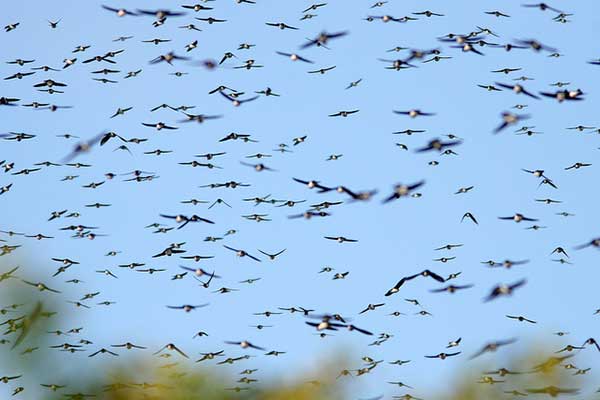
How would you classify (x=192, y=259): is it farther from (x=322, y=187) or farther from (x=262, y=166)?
(x=322, y=187)

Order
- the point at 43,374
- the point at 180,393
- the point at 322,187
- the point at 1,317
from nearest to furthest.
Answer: the point at 322,187 < the point at 180,393 < the point at 43,374 < the point at 1,317

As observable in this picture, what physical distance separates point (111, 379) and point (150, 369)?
4.36 meters

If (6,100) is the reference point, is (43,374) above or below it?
below

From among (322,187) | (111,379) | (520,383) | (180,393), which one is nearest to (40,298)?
(111,379)

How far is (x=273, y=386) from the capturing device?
305 feet

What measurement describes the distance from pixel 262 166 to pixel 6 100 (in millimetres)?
12014

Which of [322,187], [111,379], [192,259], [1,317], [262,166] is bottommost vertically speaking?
[1,317]

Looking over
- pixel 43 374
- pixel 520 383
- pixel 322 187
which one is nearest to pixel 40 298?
pixel 43 374

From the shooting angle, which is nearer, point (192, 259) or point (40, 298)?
point (192, 259)

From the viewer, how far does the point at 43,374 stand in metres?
119

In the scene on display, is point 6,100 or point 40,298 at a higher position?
point 6,100

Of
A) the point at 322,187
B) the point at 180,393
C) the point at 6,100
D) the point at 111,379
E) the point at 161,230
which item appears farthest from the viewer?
the point at 111,379

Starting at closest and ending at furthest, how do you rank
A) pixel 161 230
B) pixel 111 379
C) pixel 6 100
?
pixel 6 100 < pixel 161 230 < pixel 111 379

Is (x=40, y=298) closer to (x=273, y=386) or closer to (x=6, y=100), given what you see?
(x=273, y=386)
